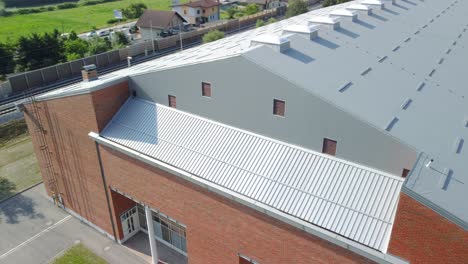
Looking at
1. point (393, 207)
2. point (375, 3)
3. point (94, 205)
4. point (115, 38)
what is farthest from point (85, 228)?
point (115, 38)

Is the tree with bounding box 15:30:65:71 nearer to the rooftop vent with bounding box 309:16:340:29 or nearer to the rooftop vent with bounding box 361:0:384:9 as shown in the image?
the rooftop vent with bounding box 309:16:340:29

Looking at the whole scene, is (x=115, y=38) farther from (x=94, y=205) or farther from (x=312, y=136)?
(x=312, y=136)

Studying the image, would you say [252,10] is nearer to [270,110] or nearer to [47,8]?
[47,8]

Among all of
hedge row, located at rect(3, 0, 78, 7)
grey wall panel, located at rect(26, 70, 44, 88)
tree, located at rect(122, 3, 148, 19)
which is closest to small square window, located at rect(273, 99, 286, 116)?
grey wall panel, located at rect(26, 70, 44, 88)

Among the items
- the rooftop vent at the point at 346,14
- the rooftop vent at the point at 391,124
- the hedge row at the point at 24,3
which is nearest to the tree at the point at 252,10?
the rooftop vent at the point at 346,14

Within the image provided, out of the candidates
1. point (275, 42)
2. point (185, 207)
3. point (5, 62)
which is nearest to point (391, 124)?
point (275, 42)

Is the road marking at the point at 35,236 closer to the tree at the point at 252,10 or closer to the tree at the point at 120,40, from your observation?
the tree at the point at 120,40

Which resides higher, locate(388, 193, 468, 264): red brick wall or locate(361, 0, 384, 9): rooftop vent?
locate(361, 0, 384, 9): rooftop vent
